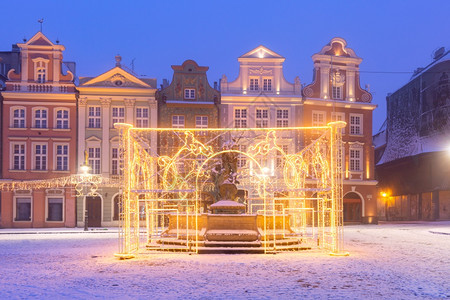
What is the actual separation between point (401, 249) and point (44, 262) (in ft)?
41.9

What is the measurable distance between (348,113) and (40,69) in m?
25.5

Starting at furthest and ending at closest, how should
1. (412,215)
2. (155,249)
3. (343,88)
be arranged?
(412,215)
(343,88)
(155,249)

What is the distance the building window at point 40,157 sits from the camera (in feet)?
136

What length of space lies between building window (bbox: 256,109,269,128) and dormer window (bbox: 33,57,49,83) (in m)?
17.2

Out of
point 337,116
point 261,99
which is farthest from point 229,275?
point 337,116

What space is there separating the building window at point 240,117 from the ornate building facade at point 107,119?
6.51m

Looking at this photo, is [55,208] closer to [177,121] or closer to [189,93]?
[177,121]

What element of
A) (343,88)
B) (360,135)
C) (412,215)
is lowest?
(412,215)

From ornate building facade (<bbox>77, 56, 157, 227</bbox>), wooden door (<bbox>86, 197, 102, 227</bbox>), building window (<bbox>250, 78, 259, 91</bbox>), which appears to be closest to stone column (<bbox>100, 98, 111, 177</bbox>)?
ornate building facade (<bbox>77, 56, 157, 227</bbox>)

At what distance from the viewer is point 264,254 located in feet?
59.6

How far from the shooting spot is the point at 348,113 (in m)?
45.2

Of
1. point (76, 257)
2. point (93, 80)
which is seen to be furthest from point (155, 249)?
point (93, 80)

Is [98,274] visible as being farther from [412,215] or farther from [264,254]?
[412,215]

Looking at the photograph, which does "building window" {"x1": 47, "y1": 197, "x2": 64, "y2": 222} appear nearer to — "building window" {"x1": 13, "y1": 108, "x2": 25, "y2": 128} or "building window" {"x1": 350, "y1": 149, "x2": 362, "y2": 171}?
"building window" {"x1": 13, "y1": 108, "x2": 25, "y2": 128}
